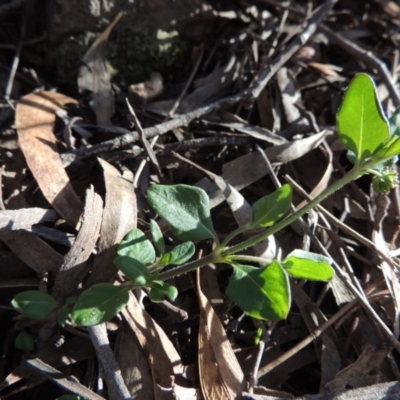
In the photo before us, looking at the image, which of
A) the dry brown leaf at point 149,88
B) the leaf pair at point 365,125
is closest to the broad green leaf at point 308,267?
the leaf pair at point 365,125

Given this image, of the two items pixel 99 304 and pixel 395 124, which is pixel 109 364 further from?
pixel 395 124

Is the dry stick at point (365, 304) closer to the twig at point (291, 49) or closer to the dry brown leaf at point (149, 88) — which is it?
the twig at point (291, 49)

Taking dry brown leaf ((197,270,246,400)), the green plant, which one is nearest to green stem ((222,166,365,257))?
the green plant

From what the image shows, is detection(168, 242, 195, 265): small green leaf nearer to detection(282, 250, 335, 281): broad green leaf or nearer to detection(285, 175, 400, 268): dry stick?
detection(282, 250, 335, 281): broad green leaf

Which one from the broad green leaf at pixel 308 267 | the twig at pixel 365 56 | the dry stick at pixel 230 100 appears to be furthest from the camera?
the twig at pixel 365 56

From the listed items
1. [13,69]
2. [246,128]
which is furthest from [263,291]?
[13,69]

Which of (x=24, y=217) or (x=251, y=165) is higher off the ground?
(x=251, y=165)
